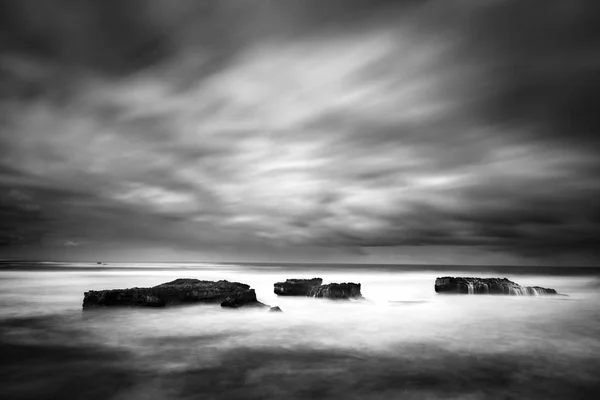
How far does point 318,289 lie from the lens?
29016 mm

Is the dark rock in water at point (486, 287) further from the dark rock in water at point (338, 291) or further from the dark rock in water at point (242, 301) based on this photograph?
the dark rock in water at point (242, 301)

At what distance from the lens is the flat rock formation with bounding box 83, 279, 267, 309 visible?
838 inches

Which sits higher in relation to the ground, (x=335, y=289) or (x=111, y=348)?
(x=335, y=289)

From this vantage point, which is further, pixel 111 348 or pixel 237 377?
pixel 111 348

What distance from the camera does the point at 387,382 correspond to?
9.23 metres

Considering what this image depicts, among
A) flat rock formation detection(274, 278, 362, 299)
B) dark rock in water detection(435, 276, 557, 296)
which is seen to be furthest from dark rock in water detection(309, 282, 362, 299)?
dark rock in water detection(435, 276, 557, 296)

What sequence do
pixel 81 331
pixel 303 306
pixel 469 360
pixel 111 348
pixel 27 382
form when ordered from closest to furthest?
pixel 27 382, pixel 469 360, pixel 111 348, pixel 81 331, pixel 303 306

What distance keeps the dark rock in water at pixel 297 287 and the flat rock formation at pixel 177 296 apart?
6.31 meters

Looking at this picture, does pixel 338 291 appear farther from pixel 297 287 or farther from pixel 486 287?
pixel 486 287

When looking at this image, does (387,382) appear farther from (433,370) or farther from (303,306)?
(303,306)

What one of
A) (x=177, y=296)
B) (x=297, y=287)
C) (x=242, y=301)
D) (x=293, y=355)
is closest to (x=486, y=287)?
(x=297, y=287)

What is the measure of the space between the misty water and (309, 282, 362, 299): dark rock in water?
668 cm

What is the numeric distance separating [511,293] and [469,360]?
1009 inches

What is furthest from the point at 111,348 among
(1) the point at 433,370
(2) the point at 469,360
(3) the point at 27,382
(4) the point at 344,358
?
(2) the point at 469,360
